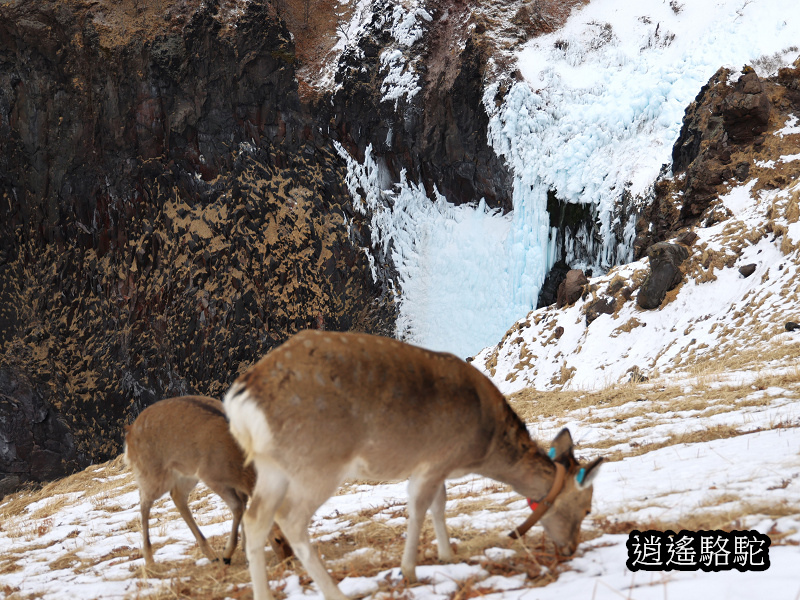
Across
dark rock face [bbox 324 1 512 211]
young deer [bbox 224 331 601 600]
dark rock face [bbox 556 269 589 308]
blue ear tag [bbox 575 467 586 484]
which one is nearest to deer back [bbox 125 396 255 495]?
young deer [bbox 224 331 601 600]

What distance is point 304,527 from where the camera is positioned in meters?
2.97

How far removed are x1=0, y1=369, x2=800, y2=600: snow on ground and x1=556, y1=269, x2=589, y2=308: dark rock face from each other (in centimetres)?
1007

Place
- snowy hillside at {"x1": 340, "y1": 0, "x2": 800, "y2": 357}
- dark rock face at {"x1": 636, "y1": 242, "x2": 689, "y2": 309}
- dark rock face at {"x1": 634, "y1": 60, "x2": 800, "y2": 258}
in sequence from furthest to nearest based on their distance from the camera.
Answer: snowy hillside at {"x1": 340, "y1": 0, "x2": 800, "y2": 357} < dark rock face at {"x1": 634, "y1": 60, "x2": 800, "y2": 258} < dark rock face at {"x1": 636, "y1": 242, "x2": 689, "y2": 309}

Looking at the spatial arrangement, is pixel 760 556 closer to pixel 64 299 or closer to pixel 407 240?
pixel 407 240

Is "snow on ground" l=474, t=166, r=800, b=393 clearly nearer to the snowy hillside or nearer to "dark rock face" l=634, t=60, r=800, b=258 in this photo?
"dark rock face" l=634, t=60, r=800, b=258

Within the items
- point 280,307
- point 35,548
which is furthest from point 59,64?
point 35,548

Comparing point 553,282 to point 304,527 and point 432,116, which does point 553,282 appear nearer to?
point 432,116

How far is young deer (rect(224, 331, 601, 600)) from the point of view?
114 inches

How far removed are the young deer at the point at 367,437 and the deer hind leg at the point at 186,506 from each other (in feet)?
5.16

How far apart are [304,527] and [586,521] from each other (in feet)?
6.12

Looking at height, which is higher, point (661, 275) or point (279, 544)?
point (279, 544)

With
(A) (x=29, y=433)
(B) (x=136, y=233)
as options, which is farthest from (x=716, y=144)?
(A) (x=29, y=433)

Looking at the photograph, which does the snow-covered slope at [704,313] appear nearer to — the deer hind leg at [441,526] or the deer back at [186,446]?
the deer hind leg at [441,526]

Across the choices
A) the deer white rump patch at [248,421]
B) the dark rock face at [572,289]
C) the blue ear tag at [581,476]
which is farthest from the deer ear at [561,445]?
the dark rock face at [572,289]
